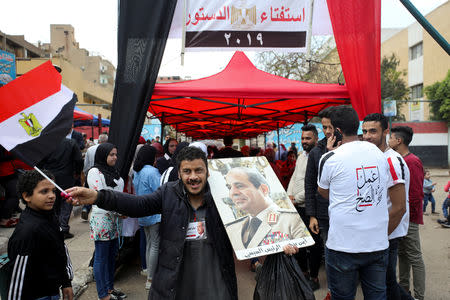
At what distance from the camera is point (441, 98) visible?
77.3 feet

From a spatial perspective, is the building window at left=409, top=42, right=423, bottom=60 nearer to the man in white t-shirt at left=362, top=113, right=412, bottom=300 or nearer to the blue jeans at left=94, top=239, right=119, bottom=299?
the man in white t-shirt at left=362, top=113, right=412, bottom=300

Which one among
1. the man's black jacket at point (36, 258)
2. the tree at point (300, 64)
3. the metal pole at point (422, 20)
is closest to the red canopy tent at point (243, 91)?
the metal pole at point (422, 20)

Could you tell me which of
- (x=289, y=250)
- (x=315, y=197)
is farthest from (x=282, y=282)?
(x=315, y=197)

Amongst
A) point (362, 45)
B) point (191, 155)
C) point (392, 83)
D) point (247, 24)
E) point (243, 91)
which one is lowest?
point (191, 155)

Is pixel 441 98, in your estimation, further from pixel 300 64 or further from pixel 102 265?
pixel 102 265

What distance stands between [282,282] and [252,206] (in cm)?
51

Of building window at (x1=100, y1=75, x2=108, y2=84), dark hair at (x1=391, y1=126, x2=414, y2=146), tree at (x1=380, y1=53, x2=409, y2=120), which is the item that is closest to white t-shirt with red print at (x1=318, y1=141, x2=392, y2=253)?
dark hair at (x1=391, y1=126, x2=414, y2=146)

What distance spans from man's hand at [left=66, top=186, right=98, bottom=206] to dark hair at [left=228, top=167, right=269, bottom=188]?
3.20 feet

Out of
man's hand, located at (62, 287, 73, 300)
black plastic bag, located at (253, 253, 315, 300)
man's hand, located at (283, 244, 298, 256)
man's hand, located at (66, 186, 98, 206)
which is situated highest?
Answer: man's hand, located at (66, 186, 98, 206)

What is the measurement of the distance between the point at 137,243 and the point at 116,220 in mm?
1700

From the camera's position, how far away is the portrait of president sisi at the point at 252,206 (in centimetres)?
200

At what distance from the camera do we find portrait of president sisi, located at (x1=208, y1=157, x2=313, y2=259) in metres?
2.00

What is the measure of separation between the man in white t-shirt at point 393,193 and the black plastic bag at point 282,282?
0.96m

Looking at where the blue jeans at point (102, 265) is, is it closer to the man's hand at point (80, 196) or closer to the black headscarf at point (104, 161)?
the black headscarf at point (104, 161)
